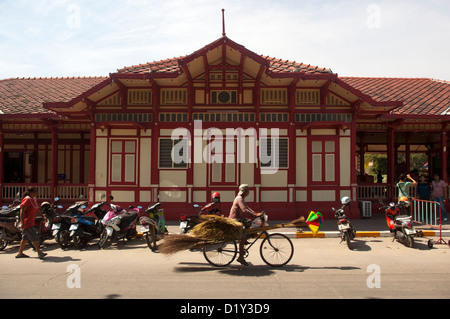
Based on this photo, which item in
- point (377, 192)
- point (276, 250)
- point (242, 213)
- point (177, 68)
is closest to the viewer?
point (276, 250)

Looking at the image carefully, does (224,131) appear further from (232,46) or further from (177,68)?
(232,46)

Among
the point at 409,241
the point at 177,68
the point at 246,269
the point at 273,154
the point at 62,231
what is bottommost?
the point at 246,269

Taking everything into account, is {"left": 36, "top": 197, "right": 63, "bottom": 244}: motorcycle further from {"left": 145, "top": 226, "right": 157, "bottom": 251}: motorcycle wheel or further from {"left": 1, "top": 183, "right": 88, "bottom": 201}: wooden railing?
{"left": 1, "top": 183, "right": 88, "bottom": 201}: wooden railing

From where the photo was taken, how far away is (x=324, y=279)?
5.89 meters

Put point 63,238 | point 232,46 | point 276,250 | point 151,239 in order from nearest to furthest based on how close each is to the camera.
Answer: point 276,250 < point 151,239 < point 63,238 < point 232,46

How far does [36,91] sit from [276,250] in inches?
589

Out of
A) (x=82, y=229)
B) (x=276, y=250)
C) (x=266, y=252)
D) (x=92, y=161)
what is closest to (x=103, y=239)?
(x=82, y=229)

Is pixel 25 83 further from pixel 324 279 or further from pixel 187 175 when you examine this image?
pixel 324 279

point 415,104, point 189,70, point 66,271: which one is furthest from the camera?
point 415,104

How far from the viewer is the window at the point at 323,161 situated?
12.6m

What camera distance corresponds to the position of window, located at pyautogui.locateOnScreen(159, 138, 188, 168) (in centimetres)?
1243

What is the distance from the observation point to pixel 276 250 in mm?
6781
